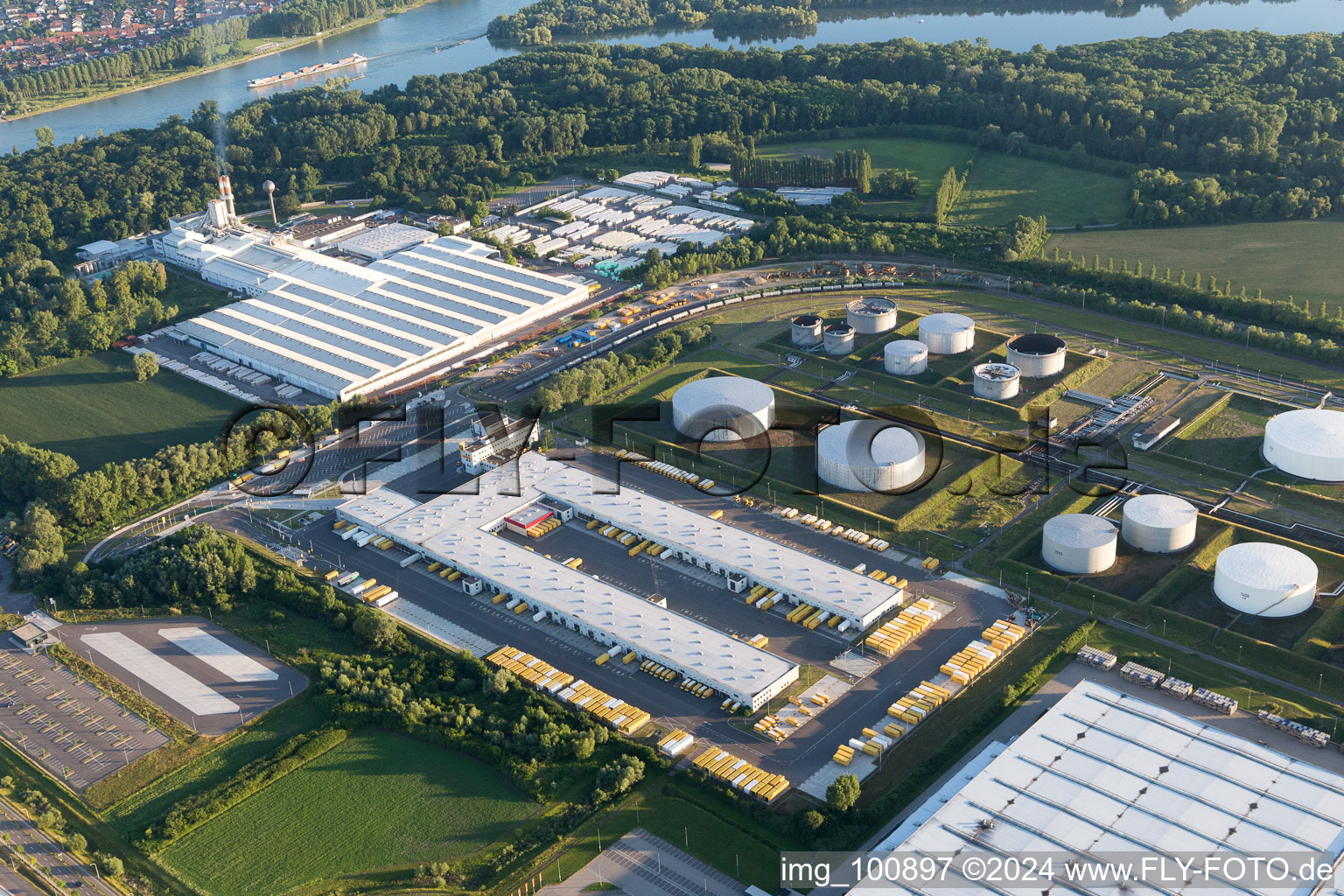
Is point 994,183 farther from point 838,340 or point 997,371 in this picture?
point 997,371

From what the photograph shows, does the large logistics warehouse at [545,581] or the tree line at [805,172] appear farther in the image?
the tree line at [805,172]

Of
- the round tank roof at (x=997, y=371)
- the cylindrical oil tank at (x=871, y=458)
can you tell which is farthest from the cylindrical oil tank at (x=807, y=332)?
the cylindrical oil tank at (x=871, y=458)

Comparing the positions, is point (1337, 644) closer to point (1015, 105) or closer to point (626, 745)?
point (626, 745)

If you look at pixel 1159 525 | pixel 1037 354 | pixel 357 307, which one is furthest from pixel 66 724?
pixel 1037 354

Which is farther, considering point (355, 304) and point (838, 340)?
point (355, 304)

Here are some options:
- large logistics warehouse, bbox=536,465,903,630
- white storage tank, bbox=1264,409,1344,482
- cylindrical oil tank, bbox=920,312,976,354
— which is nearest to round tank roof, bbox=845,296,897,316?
cylindrical oil tank, bbox=920,312,976,354

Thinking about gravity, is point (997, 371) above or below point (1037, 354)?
below

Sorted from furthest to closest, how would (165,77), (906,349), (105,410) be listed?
1. (165,77)
2. (105,410)
3. (906,349)

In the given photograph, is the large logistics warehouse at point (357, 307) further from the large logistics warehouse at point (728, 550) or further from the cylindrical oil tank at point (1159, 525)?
the cylindrical oil tank at point (1159, 525)
